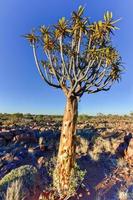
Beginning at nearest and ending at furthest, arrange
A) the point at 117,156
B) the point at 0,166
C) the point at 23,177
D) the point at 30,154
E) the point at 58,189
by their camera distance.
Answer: the point at 23,177 → the point at 58,189 → the point at 0,166 → the point at 30,154 → the point at 117,156

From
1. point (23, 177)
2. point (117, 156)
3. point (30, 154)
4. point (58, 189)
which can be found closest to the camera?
point (23, 177)

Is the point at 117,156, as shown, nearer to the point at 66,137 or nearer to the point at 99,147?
the point at 99,147

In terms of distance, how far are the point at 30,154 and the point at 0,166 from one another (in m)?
1.51

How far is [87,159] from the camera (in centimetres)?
1305

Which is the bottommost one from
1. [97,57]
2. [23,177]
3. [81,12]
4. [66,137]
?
[23,177]

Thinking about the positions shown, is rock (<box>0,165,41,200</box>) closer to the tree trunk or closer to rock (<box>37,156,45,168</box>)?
the tree trunk

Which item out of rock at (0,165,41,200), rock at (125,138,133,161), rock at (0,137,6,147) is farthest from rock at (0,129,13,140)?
rock at (0,165,41,200)

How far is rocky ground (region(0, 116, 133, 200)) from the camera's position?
10.6 meters

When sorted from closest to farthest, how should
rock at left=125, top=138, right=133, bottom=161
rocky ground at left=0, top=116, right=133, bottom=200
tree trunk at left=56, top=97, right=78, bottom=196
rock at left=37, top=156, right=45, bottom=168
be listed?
tree trunk at left=56, top=97, right=78, bottom=196, rocky ground at left=0, top=116, right=133, bottom=200, rock at left=37, top=156, right=45, bottom=168, rock at left=125, top=138, right=133, bottom=161

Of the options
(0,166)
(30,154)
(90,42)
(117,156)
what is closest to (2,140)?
(30,154)

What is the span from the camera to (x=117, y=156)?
13.8 metres

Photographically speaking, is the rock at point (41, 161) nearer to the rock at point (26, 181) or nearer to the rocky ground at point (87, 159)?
the rocky ground at point (87, 159)

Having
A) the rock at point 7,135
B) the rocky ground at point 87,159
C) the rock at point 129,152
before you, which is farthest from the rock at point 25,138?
the rock at point 129,152

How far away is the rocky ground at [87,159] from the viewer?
Result: 10.6 metres
